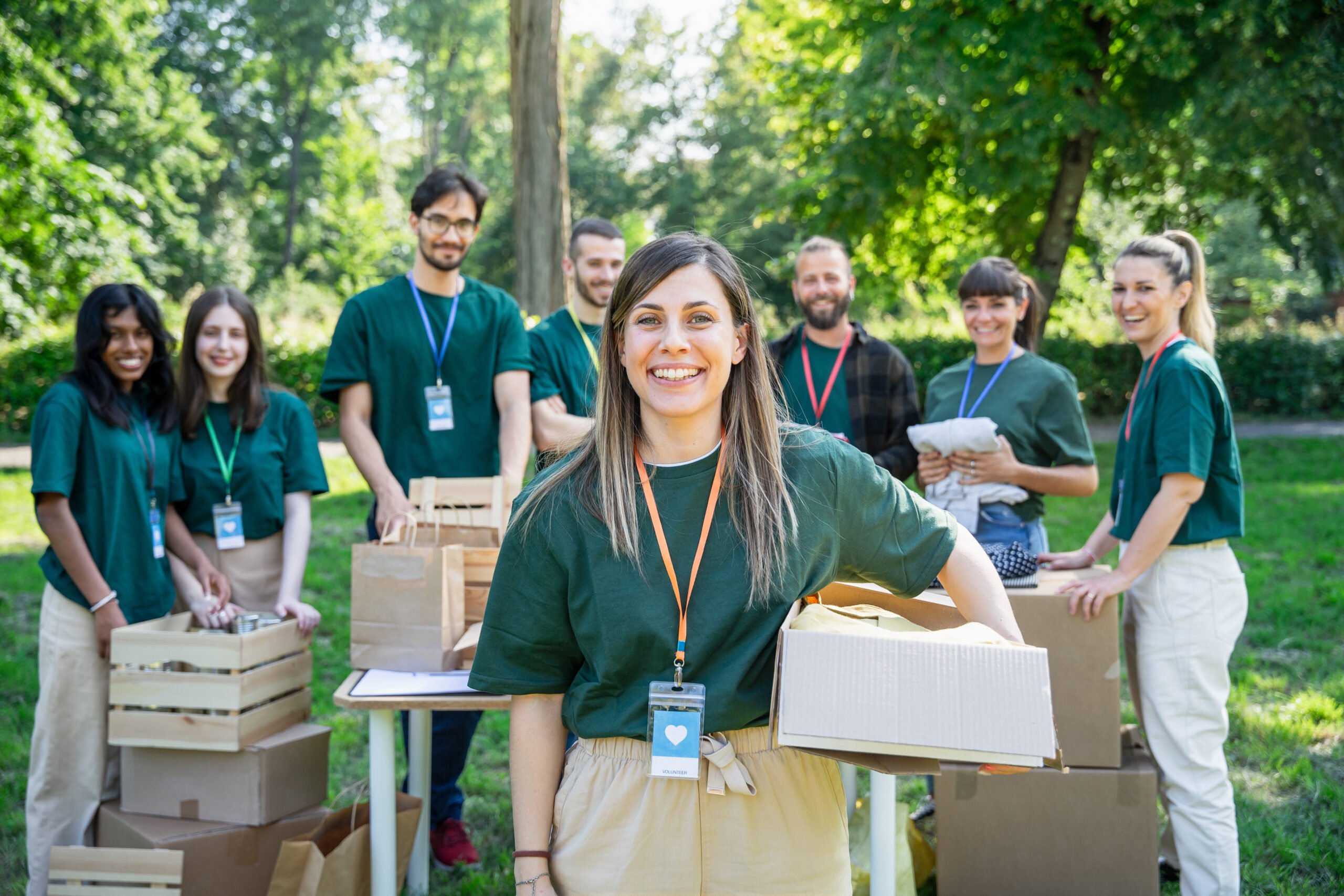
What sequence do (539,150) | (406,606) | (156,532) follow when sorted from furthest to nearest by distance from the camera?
1. (539,150)
2. (156,532)
3. (406,606)

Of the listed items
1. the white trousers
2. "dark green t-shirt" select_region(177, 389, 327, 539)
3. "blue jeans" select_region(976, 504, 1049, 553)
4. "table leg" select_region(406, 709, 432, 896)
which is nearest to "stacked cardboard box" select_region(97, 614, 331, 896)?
"table leg" select_region(406, 709, 432, 896)

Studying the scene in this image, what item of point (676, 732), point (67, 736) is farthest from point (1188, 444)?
point (67, 736)

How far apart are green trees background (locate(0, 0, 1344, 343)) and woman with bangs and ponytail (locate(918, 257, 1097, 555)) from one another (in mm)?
1084

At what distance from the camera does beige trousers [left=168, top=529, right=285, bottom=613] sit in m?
3.41

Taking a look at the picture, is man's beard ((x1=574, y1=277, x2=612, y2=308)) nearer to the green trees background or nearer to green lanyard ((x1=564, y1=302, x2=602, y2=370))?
green lanyard ((x1=564, y1=302, x2=602, y2=370))

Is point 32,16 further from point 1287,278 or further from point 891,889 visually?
point 1287,278

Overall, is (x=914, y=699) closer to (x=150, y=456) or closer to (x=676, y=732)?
(x=676, y=732)

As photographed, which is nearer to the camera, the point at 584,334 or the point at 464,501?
the point at 464,501

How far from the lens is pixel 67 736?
10.1ft

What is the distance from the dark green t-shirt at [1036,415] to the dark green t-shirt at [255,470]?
2.37 meters

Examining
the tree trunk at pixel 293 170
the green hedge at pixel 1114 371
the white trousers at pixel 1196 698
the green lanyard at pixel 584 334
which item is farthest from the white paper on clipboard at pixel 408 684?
the tree trunk at pixel 293 170

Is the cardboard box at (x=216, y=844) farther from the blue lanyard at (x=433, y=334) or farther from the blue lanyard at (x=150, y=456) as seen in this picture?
the blue lanyard at (x=433, y=334)

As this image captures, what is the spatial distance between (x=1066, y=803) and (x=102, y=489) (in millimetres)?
3255

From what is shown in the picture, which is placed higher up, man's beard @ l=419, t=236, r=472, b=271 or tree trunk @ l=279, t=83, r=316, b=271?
tree trunk @ l=279, t=83, r=316, b=271
